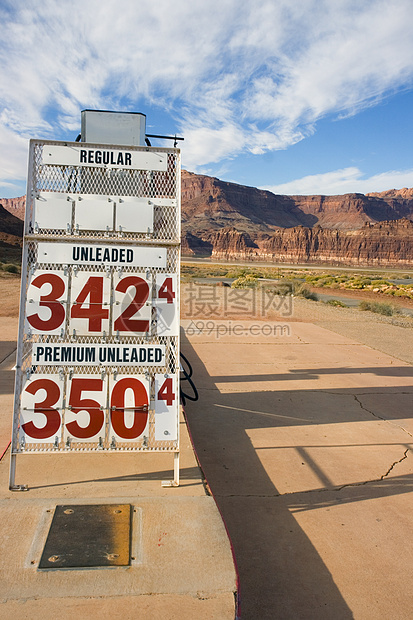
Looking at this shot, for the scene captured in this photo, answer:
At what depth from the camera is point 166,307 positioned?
4.13m

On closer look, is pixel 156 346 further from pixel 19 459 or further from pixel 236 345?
pixel 236 345

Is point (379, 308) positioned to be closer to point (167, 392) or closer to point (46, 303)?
point (167, 392)

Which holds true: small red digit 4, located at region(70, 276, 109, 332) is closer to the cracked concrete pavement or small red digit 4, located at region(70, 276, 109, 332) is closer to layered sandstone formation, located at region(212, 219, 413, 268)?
the cracked concrete pavement

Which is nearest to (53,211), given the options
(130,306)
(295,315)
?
(130,306)

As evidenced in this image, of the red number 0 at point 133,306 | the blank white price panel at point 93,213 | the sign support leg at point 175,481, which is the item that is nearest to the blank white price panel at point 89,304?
the red number 0 at point 133,306

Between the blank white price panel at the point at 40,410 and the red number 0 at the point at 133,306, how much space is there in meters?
0.73

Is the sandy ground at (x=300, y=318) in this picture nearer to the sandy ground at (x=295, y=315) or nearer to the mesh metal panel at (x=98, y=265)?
the sandy ground at (x=295, y=315)

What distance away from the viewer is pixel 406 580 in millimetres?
3324

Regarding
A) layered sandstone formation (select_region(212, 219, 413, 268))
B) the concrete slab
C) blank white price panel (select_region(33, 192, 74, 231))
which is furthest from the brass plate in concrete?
layered sandstone formation (select_region(212, 219, 413, 268))

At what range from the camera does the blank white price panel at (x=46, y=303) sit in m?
3.93

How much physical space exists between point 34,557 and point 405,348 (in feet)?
36.2

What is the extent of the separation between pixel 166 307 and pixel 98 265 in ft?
2.24

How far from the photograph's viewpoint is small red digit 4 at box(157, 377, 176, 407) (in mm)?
4090

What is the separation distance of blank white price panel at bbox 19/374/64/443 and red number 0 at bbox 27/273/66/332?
1.39 ft
